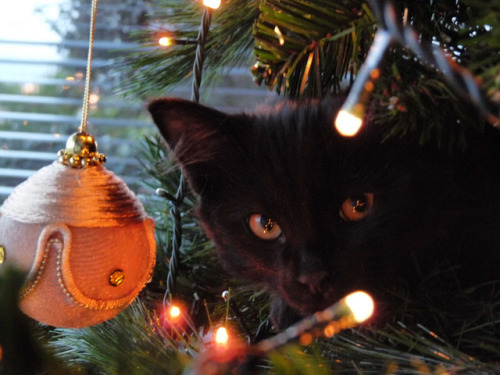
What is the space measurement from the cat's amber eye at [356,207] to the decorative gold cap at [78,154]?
294 mm

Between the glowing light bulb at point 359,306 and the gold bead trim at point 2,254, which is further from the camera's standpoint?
the gold bead trim at point 2,254

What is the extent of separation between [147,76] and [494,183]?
496 mm

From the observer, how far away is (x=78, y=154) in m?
0.62

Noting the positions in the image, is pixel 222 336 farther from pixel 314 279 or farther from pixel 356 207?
pixel 356 207

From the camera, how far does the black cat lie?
0.66 m

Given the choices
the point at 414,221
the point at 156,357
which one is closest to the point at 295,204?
the point at 414,221

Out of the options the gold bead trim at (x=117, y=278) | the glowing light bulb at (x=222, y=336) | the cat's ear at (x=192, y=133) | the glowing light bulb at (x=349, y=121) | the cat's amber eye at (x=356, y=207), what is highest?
the cat's ear at (x=192, y=133)

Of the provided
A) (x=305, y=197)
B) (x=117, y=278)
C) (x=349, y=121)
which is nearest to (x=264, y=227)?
(x=305, y=197)

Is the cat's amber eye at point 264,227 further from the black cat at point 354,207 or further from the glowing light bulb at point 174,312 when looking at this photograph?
the glowing light bulb at point 174,312

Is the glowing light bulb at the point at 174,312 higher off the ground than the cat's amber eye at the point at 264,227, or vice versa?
the cat's amber eye at the point at 264,227

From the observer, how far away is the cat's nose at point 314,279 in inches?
25.2

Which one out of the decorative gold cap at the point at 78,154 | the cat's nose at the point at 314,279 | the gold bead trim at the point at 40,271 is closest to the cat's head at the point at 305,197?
the cat's nose at the point at 314,279

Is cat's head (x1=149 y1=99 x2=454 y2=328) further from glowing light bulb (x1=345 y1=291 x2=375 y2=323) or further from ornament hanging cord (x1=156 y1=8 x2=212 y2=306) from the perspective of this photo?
glowing light bulb (x1=345 y1=291 x2=375 y2=323)

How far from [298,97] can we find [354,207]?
184mm
